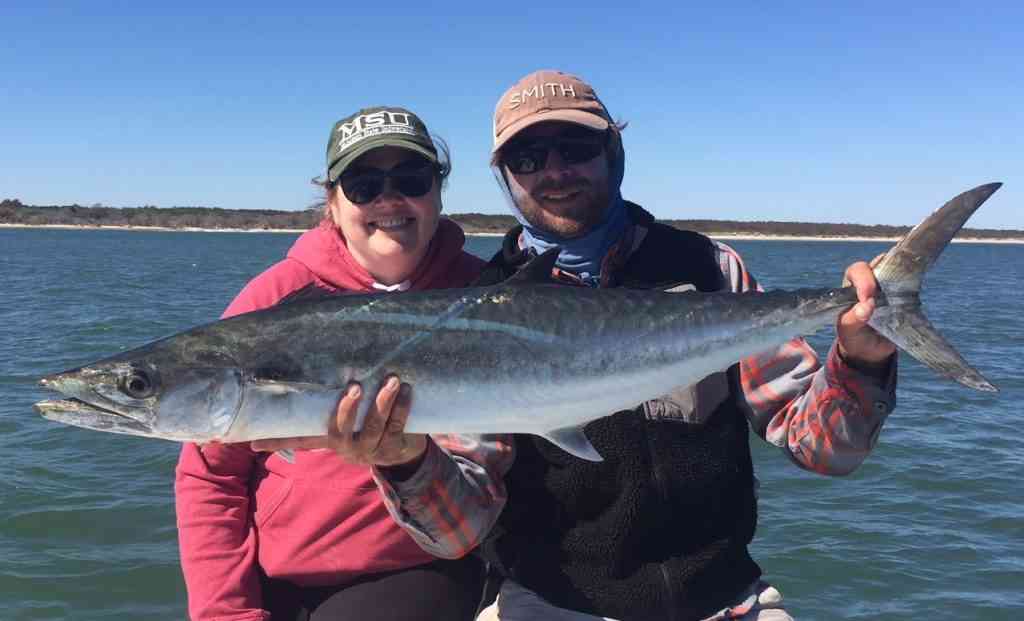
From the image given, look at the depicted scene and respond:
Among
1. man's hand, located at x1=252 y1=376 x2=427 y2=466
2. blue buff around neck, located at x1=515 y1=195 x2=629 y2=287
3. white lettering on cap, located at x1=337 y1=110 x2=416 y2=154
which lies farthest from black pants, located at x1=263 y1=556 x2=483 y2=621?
white lettering on cap, located at x1=337 y1=110 x2=416 y2=154

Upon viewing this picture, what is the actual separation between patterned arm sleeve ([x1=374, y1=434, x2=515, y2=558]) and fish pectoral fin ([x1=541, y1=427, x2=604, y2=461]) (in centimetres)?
57

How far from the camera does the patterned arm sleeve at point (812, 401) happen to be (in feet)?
12.7

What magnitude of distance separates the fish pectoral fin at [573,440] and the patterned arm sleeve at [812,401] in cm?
111

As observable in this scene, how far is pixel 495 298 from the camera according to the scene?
12.6ft

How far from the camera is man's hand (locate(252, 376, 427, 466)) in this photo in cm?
346

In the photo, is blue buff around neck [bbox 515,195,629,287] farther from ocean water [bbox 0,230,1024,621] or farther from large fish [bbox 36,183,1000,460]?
ocean water [bbox 0,230,1024,621]

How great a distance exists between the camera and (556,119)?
4.43 meters

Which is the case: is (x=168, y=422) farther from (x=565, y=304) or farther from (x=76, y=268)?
(x=76, y=268)

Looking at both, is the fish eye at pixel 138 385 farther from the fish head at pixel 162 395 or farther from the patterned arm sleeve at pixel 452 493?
the patterned arm sleeve at pixel 452 493

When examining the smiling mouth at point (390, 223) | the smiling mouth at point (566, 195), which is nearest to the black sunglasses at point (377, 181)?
the smiling mouth at point (390, 223)

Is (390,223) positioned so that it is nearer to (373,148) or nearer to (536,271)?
(373,148)

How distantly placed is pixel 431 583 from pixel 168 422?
1840 mm

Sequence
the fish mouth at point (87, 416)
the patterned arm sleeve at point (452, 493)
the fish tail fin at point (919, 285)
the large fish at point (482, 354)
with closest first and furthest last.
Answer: the fish mouth at point (87, 416), the large fish at point (482, 354), the fish tail fin at point (919, 285), the patterned arm sleeve at point (452, 493)

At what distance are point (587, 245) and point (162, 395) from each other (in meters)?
2.30
